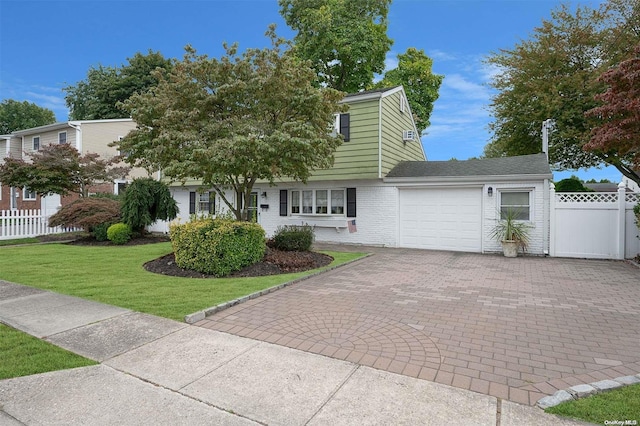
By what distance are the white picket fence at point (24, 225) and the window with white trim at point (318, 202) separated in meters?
9.84

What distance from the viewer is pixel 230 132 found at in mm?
7695

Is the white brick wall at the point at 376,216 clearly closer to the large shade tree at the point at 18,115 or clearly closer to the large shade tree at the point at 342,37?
the large shade tree at the point at 342,37

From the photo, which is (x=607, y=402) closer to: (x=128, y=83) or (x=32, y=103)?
(x=128, y=83)

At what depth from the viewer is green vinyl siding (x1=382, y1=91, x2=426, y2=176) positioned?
482 inches

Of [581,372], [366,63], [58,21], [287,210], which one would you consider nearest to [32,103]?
[58,21]

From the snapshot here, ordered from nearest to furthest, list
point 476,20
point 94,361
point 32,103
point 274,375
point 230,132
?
point 274,375 < point 94,361 < point 230,132 < point 476,20 < point 32,103

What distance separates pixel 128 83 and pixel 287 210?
87.6 feet

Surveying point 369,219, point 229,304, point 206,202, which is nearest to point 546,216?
point 369,219

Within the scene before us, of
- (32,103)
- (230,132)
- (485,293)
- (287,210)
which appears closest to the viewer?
(485,293)

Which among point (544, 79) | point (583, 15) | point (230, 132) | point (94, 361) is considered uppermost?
point (583, 15)

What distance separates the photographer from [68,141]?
22.3 m

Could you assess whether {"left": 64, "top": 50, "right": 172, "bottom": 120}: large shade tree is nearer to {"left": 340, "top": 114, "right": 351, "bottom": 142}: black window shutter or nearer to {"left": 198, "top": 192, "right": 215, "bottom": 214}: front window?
{"left": 198, "top": 192, "right": 215, "bottom": 214}: front window

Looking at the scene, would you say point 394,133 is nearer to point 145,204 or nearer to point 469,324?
point 145,204

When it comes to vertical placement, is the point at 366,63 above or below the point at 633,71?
above
